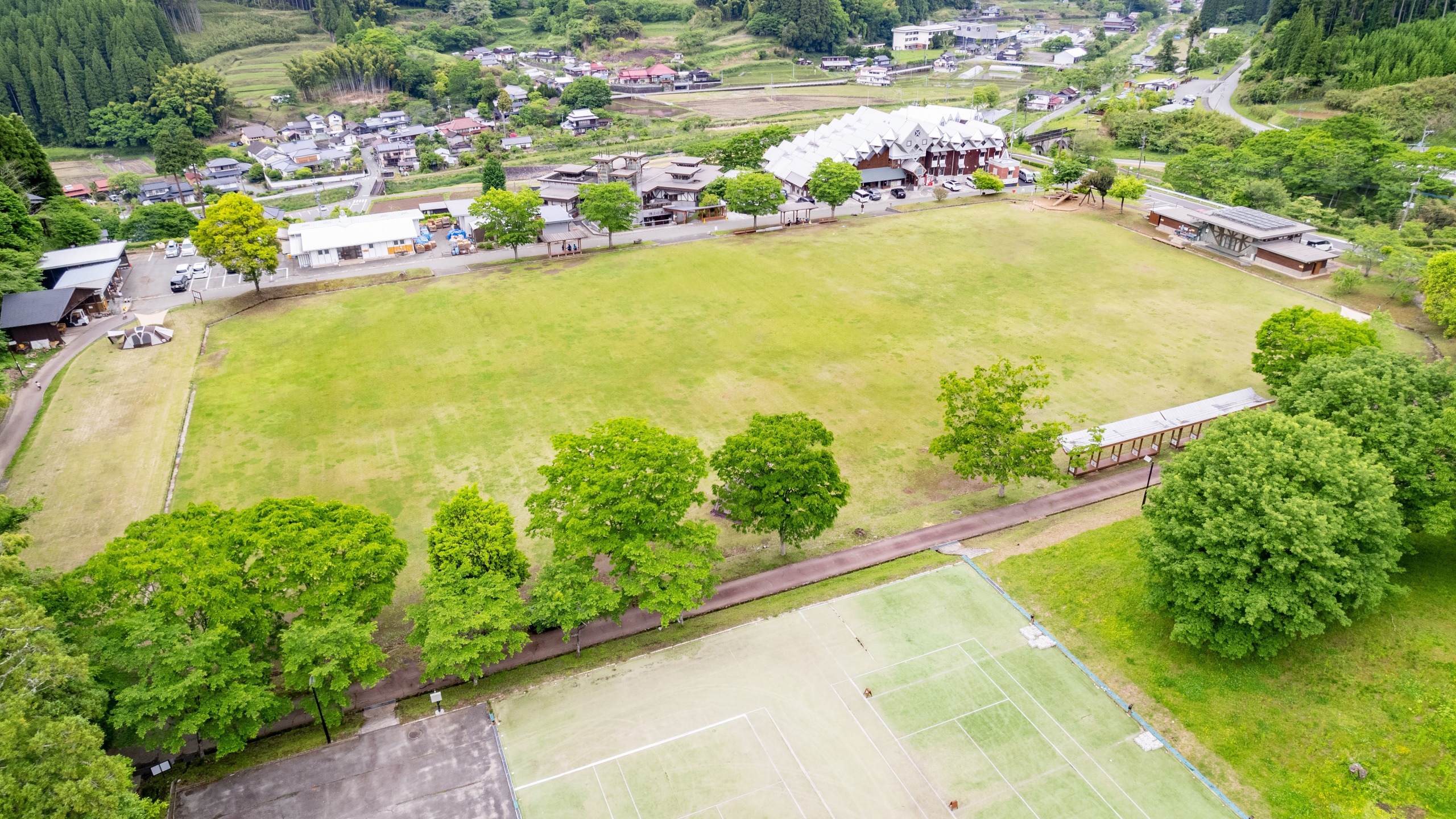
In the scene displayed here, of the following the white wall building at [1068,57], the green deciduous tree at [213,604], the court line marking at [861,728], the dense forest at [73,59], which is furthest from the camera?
the white wall building at [1068,57]

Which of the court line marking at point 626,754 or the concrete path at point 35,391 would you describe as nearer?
the court line marking at point 626,754

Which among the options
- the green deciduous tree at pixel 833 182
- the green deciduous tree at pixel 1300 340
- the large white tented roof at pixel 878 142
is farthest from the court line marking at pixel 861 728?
the large white tented roof at pixel 878 142

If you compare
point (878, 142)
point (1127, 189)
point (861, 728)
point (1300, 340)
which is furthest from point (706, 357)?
point (1127, 189)

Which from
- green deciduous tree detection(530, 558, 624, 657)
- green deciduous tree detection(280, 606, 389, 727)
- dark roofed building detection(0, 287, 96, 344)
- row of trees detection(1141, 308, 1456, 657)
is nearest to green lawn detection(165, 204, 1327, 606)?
green deciduous tree detection(530, 558, 624, 657)

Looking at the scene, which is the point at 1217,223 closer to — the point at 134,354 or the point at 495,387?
the point at 495,387

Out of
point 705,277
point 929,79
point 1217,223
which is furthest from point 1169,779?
point 929,79

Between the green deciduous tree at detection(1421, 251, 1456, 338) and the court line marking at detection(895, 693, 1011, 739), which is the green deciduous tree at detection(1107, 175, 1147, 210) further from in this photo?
the court line marking at detection(895, 693, 1011, 739)

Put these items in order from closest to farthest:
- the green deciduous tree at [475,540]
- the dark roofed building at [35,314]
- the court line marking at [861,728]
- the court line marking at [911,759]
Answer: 1. the court line marking at [911,759]
2. the court line marking at [861,728]
3. the green deciduous tree at [475,540]
4. the dark roofed building at [35,314]

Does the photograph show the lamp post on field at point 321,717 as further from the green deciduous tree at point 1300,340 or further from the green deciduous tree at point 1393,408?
the green deciduous tree at point 1300,340
